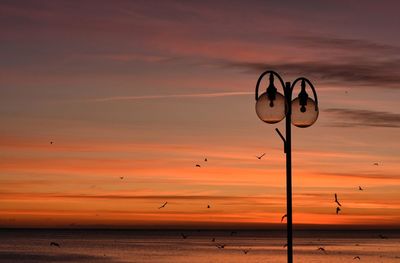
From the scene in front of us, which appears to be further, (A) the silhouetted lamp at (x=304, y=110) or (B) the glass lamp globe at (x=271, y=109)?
(A) the silhouetted lamp at (x=304, y=110)

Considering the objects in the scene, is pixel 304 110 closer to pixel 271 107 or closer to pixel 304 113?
pixel 304 113

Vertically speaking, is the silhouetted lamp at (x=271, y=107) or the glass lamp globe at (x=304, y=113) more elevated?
the glass lamp globe at (x=304, y=113)

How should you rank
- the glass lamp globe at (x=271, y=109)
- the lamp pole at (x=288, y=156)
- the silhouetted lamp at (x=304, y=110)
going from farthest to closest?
the silhouetted lamp at (x=304, y=110) < the lamp pole at (x=288, y=156) < the glass lamp globe at (x=271, y=109)

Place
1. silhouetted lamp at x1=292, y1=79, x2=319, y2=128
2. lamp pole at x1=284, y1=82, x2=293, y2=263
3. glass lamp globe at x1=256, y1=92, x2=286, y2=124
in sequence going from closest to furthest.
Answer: glass lamp globe at x1=256, y1=92, x2=286, y2=124 < lamp pole at x1=284, y1=82, x2=293, y2=263 < silhouetted lamp at x1=292, y1=79, x2=319, y2=128

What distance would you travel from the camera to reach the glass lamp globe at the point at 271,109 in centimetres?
1573

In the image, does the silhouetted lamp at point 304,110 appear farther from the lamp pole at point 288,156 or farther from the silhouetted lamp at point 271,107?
the silhouetted lamp at point 271,107

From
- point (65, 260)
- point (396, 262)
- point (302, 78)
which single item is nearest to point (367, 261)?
point (396, 262)

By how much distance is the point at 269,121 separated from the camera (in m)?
15.8

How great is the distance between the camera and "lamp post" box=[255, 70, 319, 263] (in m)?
15.8

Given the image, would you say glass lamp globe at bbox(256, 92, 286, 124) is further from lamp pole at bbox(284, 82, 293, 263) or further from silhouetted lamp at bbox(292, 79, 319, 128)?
silhouetted lamp at bbox(292, 79, 319, 128)

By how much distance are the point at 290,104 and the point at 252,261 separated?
9606 centimetres

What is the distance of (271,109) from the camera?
15.8 metres

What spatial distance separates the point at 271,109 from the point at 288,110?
0.38 m

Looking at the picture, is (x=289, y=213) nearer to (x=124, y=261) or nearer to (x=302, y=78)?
(x=302, y=78)
